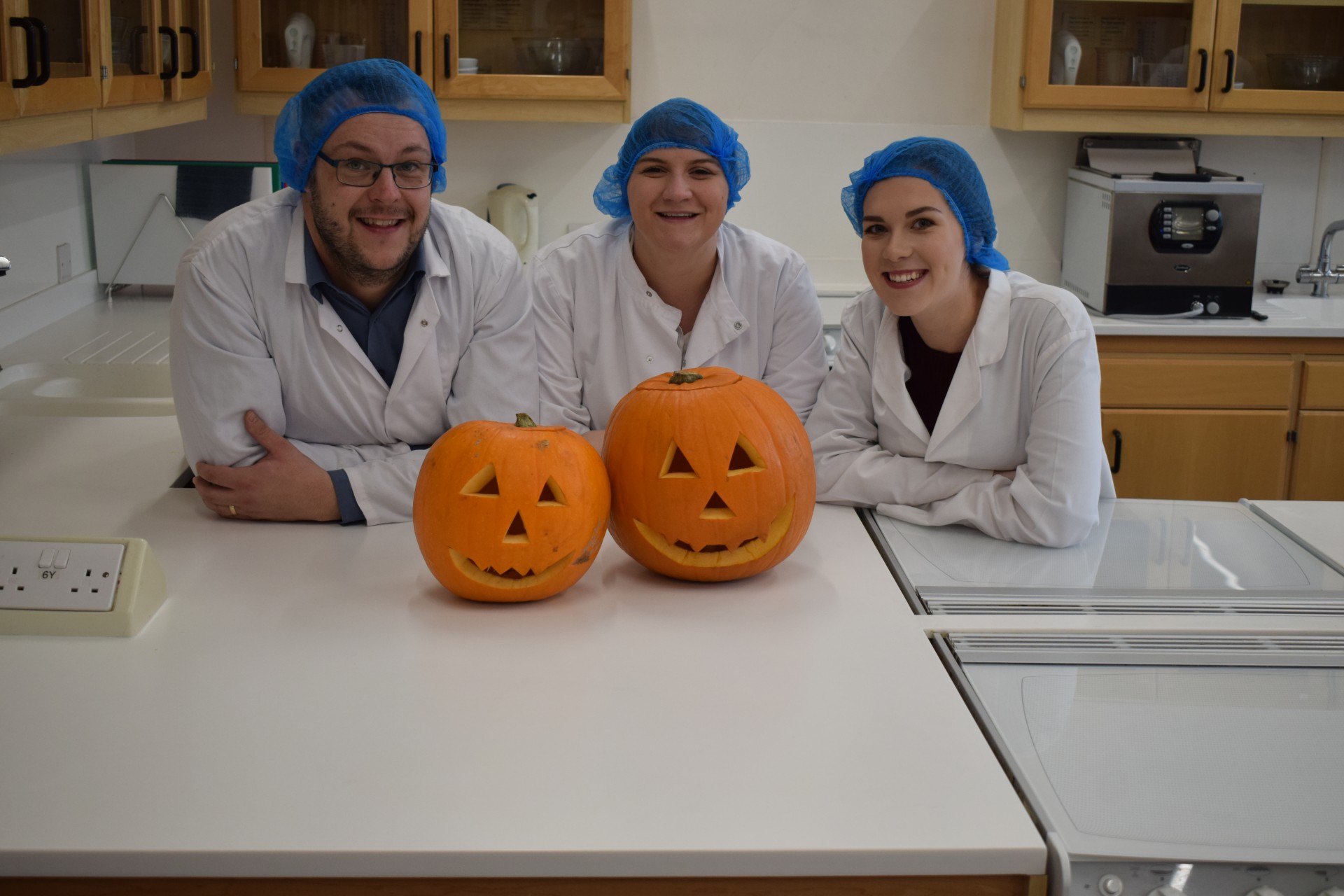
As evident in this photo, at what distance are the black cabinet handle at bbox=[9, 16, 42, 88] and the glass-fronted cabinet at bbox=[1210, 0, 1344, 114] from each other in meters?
2.91

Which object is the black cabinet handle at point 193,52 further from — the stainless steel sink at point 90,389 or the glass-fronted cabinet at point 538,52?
the stainless steel sink at point 90,389

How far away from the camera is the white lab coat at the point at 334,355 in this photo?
5.52 ft

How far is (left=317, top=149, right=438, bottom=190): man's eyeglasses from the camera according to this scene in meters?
1.69

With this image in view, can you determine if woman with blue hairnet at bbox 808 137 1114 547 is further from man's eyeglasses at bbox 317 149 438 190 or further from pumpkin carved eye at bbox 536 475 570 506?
man's eyeglasses at bbox 317 149 438 190

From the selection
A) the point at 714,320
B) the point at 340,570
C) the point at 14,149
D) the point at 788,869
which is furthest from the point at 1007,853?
the point at 14,149

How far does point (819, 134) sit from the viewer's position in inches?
145

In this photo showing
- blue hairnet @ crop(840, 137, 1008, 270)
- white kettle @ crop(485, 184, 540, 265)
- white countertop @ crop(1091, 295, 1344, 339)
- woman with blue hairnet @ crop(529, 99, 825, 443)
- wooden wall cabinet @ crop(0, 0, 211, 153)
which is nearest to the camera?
blue hairnet @ crop(840, 137, 1008, 270)

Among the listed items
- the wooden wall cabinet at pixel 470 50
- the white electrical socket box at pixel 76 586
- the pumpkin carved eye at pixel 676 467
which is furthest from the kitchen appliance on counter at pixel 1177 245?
the white electrical socket box at pixel 76 586

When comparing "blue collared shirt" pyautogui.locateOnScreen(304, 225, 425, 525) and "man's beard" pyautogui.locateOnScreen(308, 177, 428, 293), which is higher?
"man's beard" pyautogui.locateOnScreen(308, 177, 428, 293)

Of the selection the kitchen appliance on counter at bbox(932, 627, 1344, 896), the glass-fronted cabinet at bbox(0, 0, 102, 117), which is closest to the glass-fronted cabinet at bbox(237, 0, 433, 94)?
the glass-fronted cabinet at bbox(0, 0, 102, 117)

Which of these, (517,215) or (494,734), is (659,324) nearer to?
(494,734)

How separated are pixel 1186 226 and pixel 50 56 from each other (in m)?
2.76

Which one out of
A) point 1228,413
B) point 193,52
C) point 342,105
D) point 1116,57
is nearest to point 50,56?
point 342,105

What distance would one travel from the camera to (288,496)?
1.65 metres
